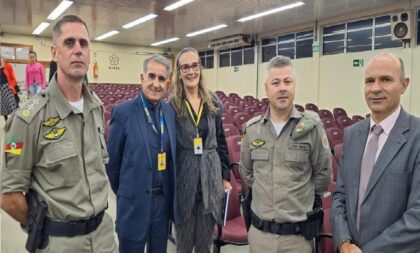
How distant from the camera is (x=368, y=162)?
1561 millimetres

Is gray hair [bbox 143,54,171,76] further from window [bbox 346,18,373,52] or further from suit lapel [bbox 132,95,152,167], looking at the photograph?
window [bbox 346,18,373,52]

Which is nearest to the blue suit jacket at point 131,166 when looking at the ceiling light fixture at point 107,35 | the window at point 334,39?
the window at point 334,39

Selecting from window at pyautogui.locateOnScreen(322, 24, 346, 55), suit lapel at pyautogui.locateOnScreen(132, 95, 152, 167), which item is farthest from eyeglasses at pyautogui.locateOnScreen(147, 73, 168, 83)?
window at pyautogui.locateOnScreen(322, 24, 346, 55)

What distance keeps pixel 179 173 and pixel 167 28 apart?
11639mm

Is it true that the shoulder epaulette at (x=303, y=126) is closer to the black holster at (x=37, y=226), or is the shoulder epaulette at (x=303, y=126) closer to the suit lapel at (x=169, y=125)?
the suit lapel at (x=169, y=125)

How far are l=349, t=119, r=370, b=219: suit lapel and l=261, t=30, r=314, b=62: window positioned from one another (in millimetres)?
10664

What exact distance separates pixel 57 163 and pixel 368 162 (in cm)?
137

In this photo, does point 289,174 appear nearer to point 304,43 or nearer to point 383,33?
point 383,33

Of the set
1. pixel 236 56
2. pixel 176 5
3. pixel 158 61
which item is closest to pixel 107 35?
pixel 236 56

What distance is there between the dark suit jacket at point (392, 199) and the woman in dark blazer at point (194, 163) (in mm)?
859

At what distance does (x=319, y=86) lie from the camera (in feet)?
36.8

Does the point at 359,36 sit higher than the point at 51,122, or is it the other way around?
the point at 359,36

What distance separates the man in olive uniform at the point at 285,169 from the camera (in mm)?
1847

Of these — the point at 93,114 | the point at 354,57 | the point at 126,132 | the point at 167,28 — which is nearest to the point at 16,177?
the point at 93,114
